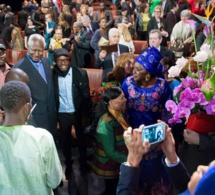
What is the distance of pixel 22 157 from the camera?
80.3 inches

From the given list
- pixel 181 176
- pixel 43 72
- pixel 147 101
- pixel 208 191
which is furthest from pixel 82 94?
pixel 208 191

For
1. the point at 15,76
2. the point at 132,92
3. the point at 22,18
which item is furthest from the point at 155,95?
the point at 22,18

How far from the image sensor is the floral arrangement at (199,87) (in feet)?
7.69

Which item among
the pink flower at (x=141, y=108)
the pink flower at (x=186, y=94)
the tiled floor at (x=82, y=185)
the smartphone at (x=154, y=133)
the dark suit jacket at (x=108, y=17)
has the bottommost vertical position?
the tiled floor at (x=82, y=185)

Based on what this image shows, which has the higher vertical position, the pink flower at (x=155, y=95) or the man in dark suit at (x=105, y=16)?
the man in dark suit at (x=105, y=16)

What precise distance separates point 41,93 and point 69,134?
776mm

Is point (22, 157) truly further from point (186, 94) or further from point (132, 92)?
point (132, 92)

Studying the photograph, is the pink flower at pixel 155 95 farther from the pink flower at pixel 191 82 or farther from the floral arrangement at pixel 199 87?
the pink flower at pixel 191 82

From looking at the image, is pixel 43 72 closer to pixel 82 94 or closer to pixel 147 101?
pixel 82 94

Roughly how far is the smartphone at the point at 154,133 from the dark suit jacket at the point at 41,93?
230 centimetres

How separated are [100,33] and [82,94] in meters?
2.89

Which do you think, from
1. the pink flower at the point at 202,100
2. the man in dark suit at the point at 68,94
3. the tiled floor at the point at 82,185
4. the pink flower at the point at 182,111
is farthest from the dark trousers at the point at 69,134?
the pink flower at the point at 202,100

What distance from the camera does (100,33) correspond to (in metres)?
6.91

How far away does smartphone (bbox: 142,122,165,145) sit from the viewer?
5.09 feet
